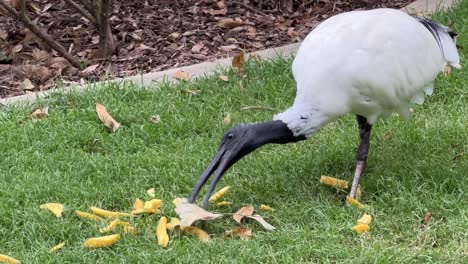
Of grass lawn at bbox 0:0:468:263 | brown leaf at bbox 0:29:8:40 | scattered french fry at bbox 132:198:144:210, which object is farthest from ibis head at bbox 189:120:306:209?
brown leaf at bbox 0:29:8:40

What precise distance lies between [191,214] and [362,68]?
116 cm

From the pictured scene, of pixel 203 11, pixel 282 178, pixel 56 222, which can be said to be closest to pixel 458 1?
pixel 203 11

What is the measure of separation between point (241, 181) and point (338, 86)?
86 centimetres

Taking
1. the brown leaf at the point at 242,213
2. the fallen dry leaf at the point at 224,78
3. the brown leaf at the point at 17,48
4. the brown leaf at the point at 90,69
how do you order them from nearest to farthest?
the brown leaf at the point at 242,213, the fallen dry leaf at the point at 224,78, the brown leaf at the point at 90,69, the brown leaf at the point at 17,48

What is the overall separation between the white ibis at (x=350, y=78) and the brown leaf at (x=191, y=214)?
74 millimetres

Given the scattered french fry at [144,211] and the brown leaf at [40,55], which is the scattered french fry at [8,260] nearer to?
the scattered french fry at [144,211]

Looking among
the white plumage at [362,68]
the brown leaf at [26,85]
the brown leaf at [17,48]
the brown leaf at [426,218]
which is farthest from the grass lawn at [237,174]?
the brown leaf at [17,48]

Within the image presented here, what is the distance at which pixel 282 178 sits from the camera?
5.10 meters

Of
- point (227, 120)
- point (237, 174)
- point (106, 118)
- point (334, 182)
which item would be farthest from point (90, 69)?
point (334, 182)

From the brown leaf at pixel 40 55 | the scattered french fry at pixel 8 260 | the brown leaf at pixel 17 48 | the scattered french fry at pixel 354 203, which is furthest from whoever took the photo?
the brown leaf at pixel 17 48

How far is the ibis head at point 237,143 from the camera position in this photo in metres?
4.48

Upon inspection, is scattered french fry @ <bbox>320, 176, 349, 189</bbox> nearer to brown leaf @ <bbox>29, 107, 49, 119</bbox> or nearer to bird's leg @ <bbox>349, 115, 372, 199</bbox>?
bird's leg @ <bbox>349, 115, 372, 199</bbox>

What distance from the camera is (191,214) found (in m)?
4.37

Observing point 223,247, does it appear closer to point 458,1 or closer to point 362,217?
point 362,217
